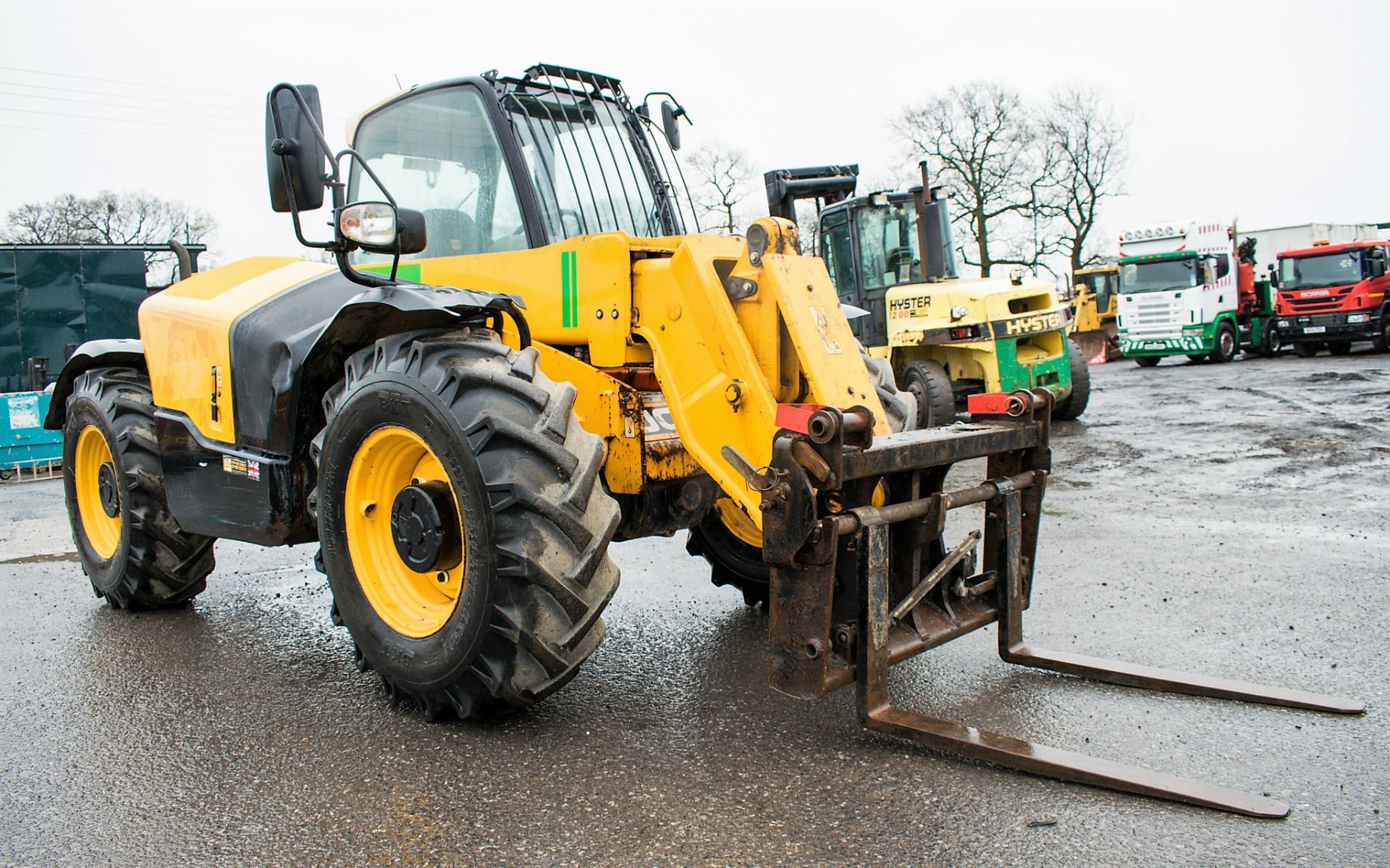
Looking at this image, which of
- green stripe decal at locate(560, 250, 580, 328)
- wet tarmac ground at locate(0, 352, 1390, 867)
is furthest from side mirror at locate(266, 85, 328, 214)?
wet tarmac ground at locate(0, 352, 1390, 867)

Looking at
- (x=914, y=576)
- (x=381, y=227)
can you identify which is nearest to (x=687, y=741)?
(x=914, y=576)

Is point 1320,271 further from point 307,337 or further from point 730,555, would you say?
point 307,337

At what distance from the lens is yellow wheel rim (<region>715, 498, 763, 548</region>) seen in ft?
15.7

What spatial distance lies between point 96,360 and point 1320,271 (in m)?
26.6

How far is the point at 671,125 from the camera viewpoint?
198 inches

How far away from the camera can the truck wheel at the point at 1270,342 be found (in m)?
26.1

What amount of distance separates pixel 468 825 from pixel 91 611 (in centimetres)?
380

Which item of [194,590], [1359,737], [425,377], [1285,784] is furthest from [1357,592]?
[194,590]

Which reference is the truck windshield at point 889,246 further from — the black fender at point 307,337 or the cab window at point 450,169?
the black fender at point 307,337

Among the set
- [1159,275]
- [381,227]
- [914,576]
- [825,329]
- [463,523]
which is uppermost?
[1159,275]

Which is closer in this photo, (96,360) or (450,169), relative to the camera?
(450,169)

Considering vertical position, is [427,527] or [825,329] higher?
[825,329]

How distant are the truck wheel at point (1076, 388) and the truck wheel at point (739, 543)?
31.3 ft

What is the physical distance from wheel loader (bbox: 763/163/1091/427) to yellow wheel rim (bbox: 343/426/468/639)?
8.70m
